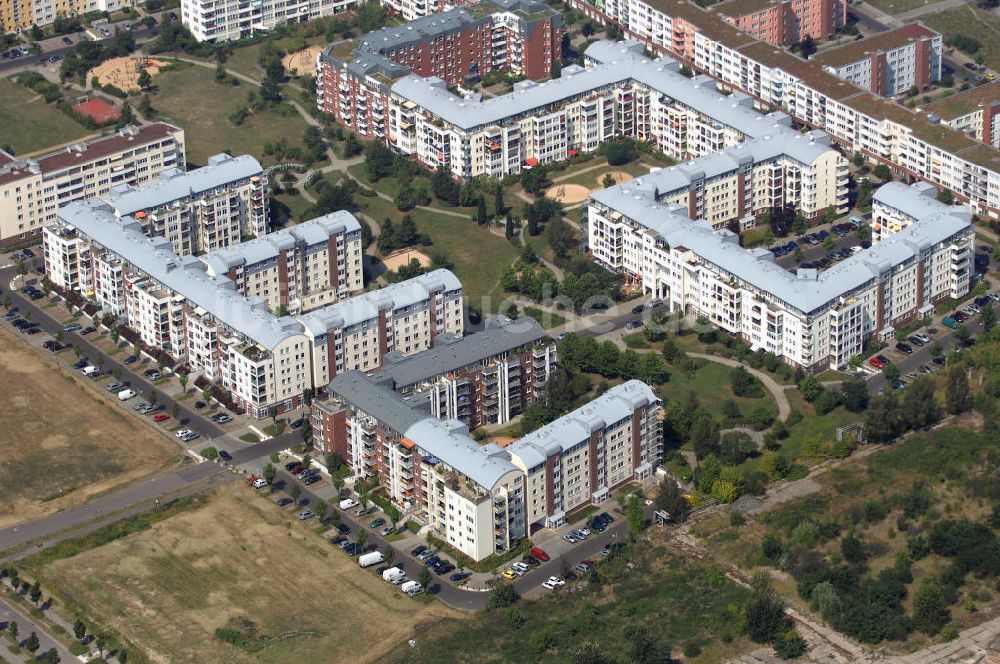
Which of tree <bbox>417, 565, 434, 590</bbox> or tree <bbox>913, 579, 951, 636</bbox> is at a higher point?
tree <bbox>913, 579, 951, 636</bbox>

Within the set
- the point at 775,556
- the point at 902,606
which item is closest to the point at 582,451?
the point at 775,556

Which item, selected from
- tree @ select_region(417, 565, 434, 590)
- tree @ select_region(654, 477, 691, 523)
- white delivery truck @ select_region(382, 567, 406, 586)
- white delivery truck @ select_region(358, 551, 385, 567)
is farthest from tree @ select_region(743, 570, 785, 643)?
white delivery truck @ select_region(358, 551, 385, 567)

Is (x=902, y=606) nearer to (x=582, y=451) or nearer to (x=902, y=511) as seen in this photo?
(x=902, y=511)

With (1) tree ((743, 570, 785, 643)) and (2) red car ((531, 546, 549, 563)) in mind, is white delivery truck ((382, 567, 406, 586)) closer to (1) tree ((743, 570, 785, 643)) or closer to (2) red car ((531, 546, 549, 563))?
(2) red car ((531, 546, 549, 563))

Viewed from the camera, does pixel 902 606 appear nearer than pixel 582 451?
Yes

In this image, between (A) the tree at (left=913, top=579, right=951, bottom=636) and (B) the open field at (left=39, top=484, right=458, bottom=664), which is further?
(B) the open field at (left=39, top=484, right=458, bottom=664)
